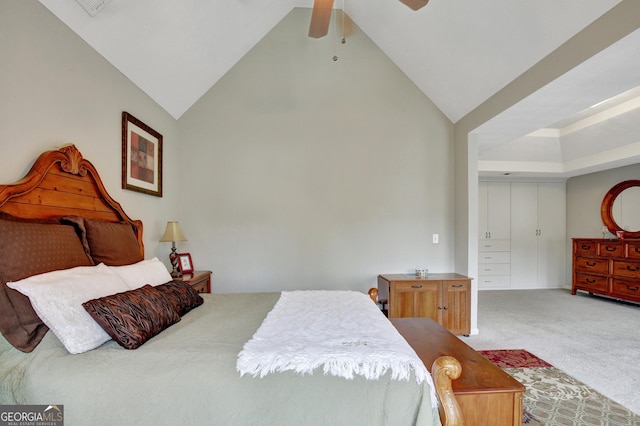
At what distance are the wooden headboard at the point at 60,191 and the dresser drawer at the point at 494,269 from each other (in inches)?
248

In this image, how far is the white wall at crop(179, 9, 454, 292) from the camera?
375 centimetres

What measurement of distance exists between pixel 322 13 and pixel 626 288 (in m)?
6.17

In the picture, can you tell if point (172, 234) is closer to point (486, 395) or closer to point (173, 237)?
point (173, 237)

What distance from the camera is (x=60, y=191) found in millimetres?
1893

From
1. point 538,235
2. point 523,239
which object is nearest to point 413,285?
point 523,239

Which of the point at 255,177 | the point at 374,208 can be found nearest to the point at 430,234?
the point at 374,208

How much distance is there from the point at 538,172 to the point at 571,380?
4289 millimetres

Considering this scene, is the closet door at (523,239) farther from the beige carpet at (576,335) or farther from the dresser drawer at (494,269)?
the beige carpet at (576,335)

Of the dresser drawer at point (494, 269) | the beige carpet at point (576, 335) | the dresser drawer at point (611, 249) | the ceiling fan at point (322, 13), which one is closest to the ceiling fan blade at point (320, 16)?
the ceiling fan at point (322, 13)

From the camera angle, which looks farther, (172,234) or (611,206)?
Result: (611,206)

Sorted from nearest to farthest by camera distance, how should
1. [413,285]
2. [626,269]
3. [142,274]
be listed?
[142,274] < [413,285] < [626,269]

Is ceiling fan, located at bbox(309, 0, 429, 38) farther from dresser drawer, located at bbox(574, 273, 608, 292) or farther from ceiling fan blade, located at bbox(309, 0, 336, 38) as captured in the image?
dresser drawer, located at bbox(574, 273, 608, 292)

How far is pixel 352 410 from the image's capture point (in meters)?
1.17

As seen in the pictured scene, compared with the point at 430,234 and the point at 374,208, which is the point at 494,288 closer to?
the point at 430,234
